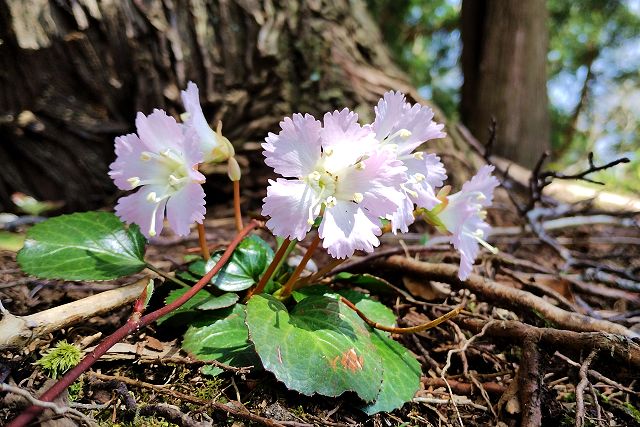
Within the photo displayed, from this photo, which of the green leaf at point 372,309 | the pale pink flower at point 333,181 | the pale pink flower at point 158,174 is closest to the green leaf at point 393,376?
the green leaf at point 372,309

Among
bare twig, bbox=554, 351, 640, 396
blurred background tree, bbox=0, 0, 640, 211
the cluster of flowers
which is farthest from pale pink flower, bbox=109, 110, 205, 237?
blurred background tree, bbox=0, 0, 640, 211

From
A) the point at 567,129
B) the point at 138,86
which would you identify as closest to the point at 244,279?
the point at 138,86

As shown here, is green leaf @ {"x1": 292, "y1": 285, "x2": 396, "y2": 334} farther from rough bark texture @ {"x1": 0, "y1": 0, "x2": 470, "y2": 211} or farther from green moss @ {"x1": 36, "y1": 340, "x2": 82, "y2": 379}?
rough bark texture @ {"x1": 0, "y1": 0, "x2": 470, "y2": 211}

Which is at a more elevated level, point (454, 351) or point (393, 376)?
point (454, 351)

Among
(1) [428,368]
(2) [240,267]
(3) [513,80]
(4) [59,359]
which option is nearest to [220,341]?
(2) [240,267]

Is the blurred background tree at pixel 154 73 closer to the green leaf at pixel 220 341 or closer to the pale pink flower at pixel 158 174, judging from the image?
the pale pink flower at pixel 158 174

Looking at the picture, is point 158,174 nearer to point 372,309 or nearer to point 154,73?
point 372,309
